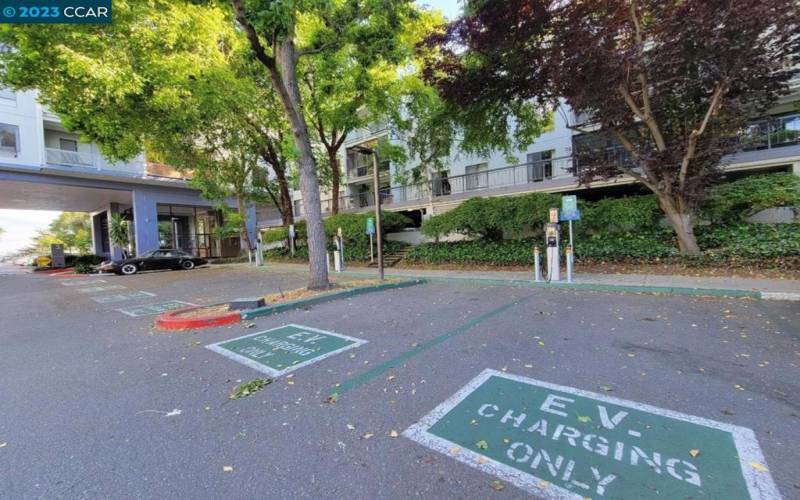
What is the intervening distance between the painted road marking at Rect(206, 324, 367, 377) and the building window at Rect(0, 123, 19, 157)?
20326 millimetres

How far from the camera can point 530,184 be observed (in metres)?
14.9

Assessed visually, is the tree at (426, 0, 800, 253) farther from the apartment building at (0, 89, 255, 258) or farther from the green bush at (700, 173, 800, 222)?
the apartment building at (0, 89, 255, 258)

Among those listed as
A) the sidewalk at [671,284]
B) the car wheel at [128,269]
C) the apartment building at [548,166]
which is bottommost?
the sidewalk at [671,284]

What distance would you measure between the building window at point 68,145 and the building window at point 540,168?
24.9 meters

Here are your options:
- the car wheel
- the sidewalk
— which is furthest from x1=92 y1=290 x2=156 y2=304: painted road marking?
the sidewalk

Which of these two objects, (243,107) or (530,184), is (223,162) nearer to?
(243,107)

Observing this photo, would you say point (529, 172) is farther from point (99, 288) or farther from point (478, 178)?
point (99, 288)

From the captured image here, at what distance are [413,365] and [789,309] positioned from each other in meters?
6.38

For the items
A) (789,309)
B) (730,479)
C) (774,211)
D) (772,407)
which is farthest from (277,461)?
(774,211)

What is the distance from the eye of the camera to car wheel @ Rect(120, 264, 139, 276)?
16944 millimetres

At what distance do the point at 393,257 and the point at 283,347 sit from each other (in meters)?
11.1

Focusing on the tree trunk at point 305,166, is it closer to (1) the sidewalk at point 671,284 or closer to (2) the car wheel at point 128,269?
(1) the sidewalk at point 671,284

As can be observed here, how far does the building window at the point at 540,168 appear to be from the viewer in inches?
633

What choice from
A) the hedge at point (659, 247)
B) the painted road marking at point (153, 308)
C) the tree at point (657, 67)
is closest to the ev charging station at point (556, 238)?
the tree at point (657, 67)
